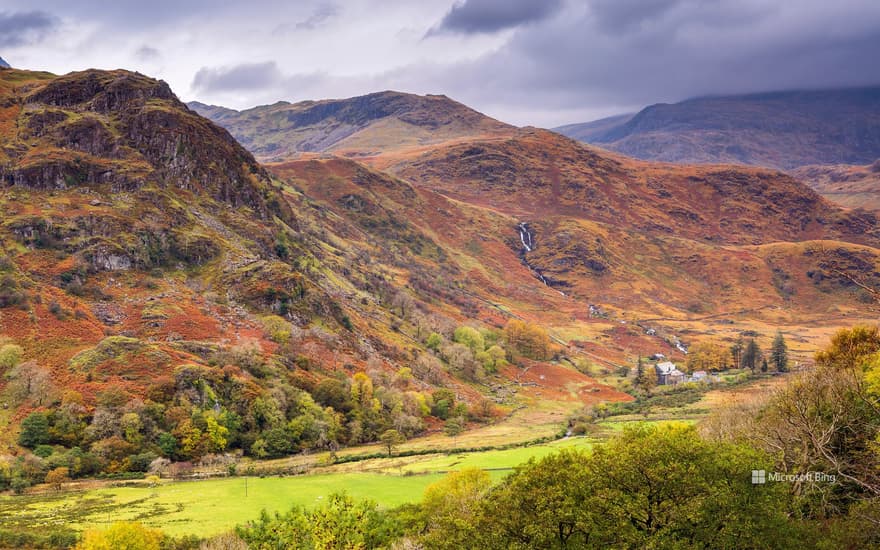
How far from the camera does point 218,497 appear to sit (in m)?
71.2

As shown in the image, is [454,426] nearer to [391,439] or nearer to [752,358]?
[391,439]

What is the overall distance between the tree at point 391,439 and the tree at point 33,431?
5037 centimetres

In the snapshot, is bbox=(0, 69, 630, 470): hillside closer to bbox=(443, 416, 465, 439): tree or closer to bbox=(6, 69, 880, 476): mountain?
bbox=(6, 69, 880, 476): mountain

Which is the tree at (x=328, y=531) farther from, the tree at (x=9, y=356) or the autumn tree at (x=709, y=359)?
the autumn tree at (x=709, y=359)

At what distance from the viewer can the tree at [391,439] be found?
103625mm

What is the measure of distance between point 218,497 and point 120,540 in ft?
86.6

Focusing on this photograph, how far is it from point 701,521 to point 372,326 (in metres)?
126


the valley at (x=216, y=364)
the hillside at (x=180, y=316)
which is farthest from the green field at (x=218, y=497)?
the hillside at (x=180, y=316)

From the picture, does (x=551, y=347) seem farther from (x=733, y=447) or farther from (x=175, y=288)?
(x=733, y=447)

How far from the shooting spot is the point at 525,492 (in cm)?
3866

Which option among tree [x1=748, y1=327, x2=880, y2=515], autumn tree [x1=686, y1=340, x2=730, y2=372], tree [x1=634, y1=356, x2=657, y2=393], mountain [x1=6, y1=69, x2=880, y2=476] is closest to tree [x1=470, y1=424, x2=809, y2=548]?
tree [x1=748, y1=327, x2=880, y2=515]

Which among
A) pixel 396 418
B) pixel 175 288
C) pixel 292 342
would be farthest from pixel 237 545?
pixel 175 288

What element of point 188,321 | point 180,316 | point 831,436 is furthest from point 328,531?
point 180,316

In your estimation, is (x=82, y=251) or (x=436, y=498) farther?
(x=82, y=251)
